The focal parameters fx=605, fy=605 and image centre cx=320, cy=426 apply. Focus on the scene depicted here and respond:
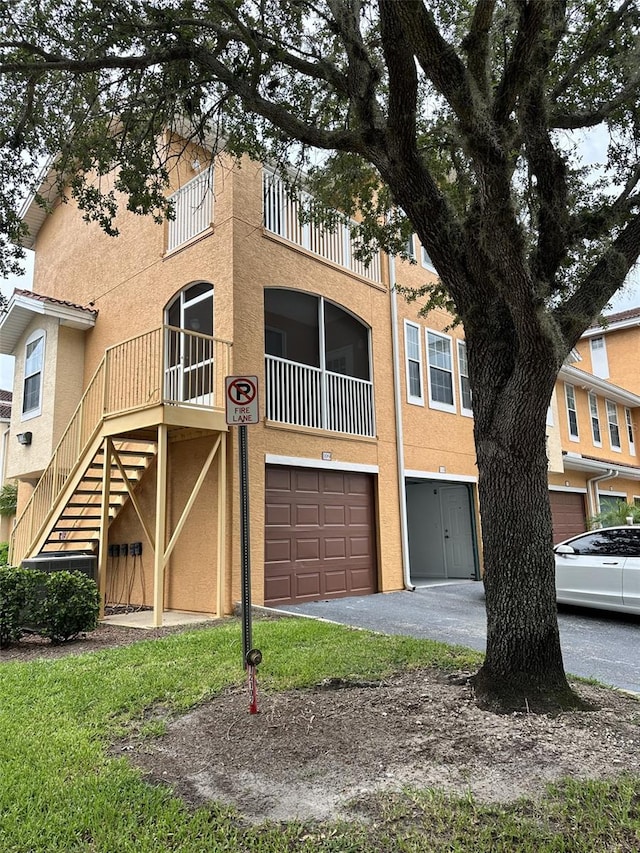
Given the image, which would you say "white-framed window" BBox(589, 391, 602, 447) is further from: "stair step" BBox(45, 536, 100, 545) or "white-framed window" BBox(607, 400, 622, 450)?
"stair step" BBox(45, 536, 100, 545)

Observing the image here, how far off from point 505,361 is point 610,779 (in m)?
2.94

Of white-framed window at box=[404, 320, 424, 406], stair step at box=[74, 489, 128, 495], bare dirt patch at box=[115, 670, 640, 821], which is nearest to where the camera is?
bare dirt patch at box=[115, 670, 640, 821]

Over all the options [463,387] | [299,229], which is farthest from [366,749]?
[463,387]

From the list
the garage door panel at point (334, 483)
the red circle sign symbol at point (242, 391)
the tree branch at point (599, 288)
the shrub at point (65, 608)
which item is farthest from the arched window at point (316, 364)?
the tree branch at point (599, 288)

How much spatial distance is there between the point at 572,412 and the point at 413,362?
8911 mm

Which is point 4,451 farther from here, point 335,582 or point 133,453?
point 335,582

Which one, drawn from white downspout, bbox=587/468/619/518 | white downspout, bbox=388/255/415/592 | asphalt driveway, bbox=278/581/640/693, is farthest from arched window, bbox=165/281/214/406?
white downspout, bbox=587/468/619/518

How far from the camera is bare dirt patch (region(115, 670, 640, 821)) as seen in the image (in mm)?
3361

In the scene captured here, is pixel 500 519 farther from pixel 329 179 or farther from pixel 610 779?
pixel 329 179

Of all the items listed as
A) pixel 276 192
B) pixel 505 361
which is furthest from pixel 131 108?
pixel 505 361

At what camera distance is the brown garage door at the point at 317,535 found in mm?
10086

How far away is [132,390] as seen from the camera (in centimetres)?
1042

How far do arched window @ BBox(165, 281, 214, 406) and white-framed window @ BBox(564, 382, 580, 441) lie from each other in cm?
1306

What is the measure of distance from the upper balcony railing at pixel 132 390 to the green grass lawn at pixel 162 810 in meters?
4.66
